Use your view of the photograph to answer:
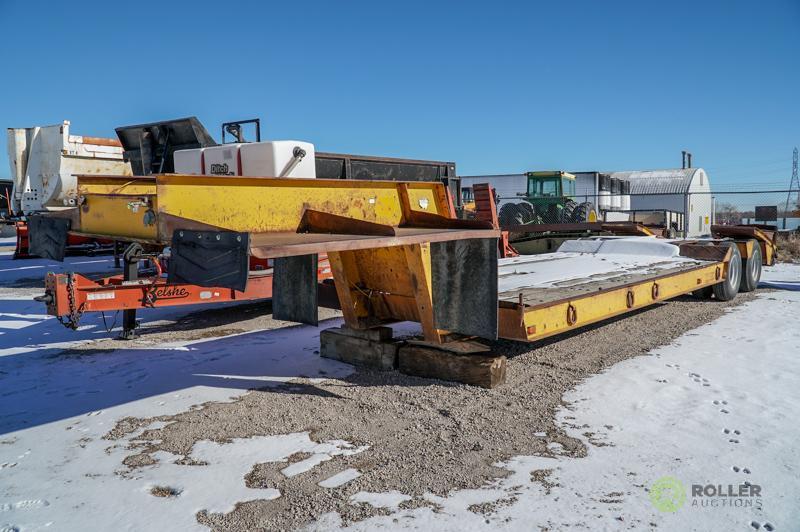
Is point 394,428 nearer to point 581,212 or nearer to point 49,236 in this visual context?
point 49,236

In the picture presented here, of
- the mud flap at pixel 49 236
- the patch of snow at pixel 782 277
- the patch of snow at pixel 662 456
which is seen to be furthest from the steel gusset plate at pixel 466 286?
the patch of snow at pixel 782 277

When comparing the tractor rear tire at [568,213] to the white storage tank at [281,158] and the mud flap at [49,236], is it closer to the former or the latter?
the white storage tank at [281,158]

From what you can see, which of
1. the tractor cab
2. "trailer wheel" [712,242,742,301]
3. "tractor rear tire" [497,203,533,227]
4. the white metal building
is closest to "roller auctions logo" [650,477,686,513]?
"trailer wheel" [712,242,742,301]

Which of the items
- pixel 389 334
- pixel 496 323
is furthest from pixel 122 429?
pixel 496 323

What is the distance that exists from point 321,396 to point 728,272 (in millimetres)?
6549

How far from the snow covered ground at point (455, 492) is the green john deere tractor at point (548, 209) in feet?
44.2

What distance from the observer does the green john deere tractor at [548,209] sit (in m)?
19.3

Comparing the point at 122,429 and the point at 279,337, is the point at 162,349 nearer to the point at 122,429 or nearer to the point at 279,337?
the point at 279,337

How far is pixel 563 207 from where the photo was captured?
19.7 m

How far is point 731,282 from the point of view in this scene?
28.5 ft

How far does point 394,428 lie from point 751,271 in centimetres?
795

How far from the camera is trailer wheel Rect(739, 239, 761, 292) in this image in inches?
370

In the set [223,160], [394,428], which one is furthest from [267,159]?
[394,428]

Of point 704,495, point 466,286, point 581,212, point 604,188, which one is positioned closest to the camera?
point 704,495
